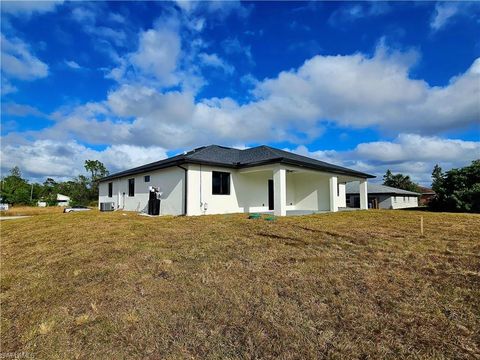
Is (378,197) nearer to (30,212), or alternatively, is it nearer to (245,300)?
(245,300)

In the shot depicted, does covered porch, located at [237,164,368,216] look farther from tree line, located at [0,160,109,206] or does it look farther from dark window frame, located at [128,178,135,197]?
tree line, located at [0,160,109,206]

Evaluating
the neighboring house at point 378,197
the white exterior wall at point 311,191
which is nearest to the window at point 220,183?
the white exterior wall at point 311,191

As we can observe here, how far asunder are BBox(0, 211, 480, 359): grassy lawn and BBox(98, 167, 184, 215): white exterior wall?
6956 mm

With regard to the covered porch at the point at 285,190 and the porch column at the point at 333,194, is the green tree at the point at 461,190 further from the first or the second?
the porch column at the point at 333,194

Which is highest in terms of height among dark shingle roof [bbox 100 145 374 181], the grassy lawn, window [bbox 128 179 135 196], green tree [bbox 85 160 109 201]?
green tree [bbox 85 160 109 201]

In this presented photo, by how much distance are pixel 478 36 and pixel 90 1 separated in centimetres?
1368

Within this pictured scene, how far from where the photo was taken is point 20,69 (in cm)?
1102

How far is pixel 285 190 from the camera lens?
Answer: 14531 mm

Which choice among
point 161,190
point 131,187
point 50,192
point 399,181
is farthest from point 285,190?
point 50,192

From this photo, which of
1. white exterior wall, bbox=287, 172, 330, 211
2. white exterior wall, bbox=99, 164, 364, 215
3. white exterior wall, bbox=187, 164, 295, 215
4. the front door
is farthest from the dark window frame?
white exterior wall, bbox=287, 172, 330, 211

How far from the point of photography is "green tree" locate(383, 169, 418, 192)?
53300mm

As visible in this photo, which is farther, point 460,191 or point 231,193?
point 460,191

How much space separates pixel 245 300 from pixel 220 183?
433 inches

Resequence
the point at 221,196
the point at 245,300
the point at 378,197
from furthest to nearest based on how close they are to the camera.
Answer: the point at 378,197
the point at 221,196
the point at 245,300
